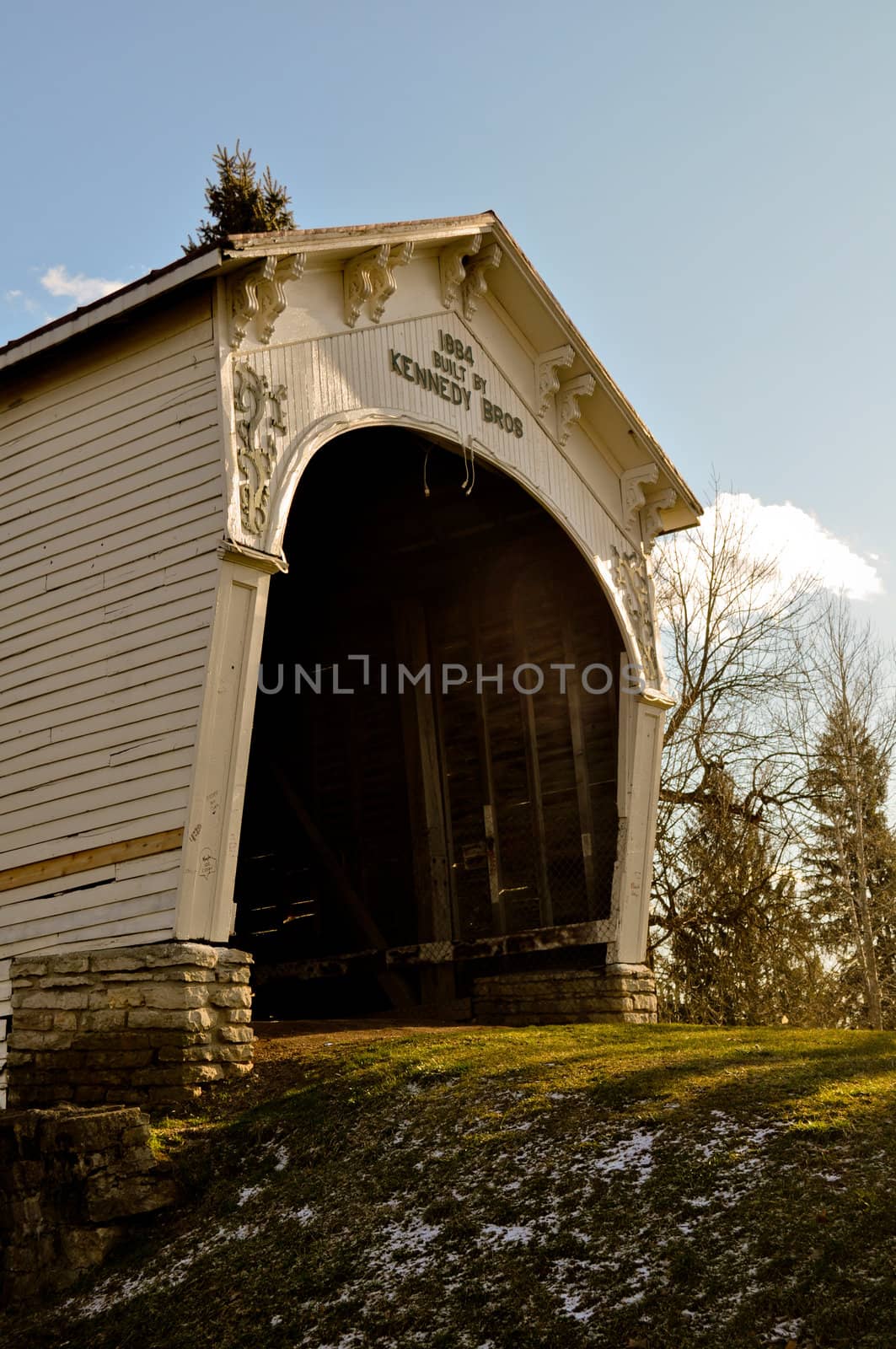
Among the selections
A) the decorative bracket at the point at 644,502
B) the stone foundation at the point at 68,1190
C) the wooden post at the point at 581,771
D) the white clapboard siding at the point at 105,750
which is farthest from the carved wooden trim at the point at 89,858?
the decorative bracket at the point at 644,502

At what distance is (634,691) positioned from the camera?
13.5 m

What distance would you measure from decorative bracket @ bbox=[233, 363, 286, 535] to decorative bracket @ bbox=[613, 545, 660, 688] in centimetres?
495

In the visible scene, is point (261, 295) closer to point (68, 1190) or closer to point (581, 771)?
point (581, 771)

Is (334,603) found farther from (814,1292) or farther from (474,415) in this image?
(814,1292)

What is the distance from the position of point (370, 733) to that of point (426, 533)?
2459 mm

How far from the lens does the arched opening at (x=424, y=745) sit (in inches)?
545

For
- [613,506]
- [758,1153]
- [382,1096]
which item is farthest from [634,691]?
[758,1153]

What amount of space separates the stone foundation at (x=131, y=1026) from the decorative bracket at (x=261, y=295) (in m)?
4.44

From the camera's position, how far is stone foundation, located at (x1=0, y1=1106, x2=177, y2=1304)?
25.5 ft

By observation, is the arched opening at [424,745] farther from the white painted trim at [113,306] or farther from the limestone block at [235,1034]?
the limestone block at [235,1034]

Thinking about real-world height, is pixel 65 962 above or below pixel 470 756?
below

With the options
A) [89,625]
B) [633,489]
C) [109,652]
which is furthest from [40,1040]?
[633,489]

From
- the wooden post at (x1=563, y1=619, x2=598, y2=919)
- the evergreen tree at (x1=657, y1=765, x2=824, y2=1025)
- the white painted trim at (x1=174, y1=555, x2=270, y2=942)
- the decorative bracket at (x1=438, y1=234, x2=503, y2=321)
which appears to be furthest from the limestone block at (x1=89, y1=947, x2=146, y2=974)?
the evergreen tree at (x1=657, y1=765, x2=824, y2=1025)

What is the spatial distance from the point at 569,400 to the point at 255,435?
15.4 feet
